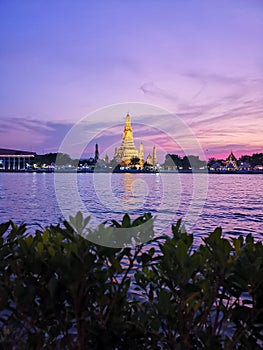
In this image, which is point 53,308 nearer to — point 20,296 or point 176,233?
point 20,296

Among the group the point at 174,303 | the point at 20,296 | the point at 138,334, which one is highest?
the point at 20,296

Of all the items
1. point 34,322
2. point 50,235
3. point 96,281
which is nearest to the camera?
point 96,281

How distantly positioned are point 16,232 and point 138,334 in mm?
1382

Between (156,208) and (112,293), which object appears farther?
(156,208)

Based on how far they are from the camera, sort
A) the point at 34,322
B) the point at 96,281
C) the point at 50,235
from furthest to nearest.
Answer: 1. the point at 50,235
2. the point at 34,322
3. the point at 96,281

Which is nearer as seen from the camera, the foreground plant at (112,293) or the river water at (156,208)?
the foreground plant at (112,293)

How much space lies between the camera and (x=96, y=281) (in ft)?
8.42

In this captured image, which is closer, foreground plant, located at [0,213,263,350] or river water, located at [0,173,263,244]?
foreground plant, located at [0,213,263,350]

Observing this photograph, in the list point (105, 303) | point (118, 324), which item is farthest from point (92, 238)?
point (118, 324)

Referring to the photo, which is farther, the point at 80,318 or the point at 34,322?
the point at 34,322

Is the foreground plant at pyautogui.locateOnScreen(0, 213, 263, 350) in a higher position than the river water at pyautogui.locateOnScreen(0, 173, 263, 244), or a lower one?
higher

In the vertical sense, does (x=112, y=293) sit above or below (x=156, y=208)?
above

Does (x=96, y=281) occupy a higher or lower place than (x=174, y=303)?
higher

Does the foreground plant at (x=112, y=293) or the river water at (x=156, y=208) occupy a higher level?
the foreground plant at (x=112, y=293)
